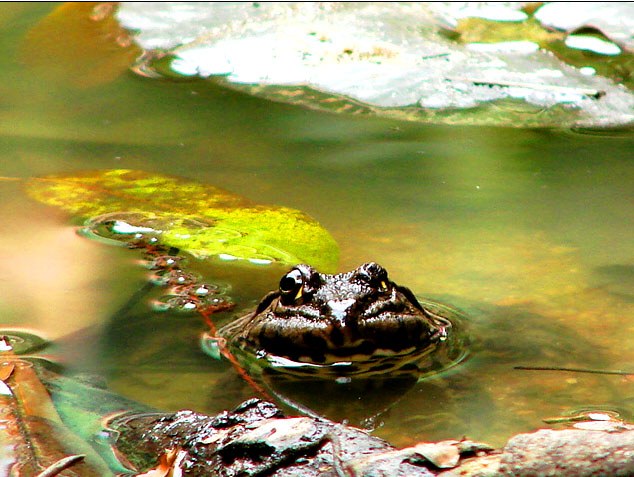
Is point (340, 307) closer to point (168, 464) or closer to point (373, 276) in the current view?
point (373, 276)

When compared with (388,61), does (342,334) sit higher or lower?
lower

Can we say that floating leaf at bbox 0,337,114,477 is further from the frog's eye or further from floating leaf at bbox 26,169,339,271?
floating leaf at bbox 26,169,339,271

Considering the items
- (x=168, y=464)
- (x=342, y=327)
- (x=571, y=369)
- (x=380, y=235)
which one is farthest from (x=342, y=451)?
(x=380, y=235)

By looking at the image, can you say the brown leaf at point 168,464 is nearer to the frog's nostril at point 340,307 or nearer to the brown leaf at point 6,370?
the brown leaf at point 6,370

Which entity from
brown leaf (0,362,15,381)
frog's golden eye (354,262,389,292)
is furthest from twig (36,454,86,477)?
frog's golden eye (354,262,389,292)

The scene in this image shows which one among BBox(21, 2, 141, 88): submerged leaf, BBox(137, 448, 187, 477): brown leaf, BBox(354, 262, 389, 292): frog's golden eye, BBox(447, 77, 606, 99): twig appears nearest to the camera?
BBox(137, 448, 187, 477): brown leaf

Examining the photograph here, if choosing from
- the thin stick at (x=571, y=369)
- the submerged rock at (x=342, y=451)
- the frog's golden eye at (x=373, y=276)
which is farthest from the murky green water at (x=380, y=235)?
the submerged rock at (x=342, y=451)

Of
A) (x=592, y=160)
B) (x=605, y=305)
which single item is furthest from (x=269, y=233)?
(x=592, y=160)
